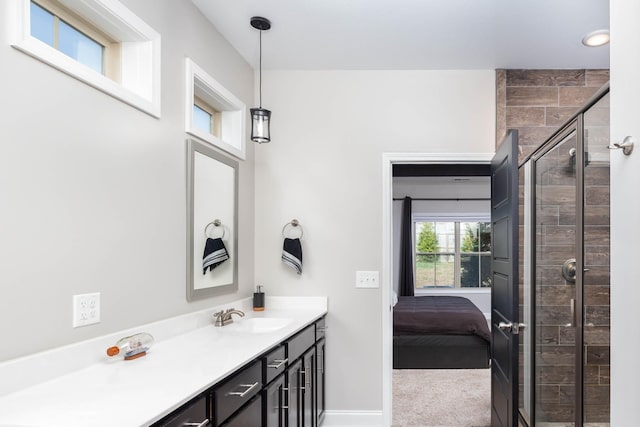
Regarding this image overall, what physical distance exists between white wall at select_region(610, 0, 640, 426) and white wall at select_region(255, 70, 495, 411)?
1918 mm

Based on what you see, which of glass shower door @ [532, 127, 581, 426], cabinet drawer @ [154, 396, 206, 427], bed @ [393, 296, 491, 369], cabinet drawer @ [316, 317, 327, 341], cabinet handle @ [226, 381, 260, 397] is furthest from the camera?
bed @ [393, 296, 491, 369]

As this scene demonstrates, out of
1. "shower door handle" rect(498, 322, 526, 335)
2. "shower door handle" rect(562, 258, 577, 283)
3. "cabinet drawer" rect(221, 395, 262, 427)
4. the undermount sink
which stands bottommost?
"cabinet drawer" rect(221, 395, 262, 427)

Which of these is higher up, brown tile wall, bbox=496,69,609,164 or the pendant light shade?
brown tile wall, bbox=496,69,609,164

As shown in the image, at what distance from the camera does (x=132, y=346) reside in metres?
1.69

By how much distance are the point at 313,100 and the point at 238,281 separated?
1.44m

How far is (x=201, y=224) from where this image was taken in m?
2.46

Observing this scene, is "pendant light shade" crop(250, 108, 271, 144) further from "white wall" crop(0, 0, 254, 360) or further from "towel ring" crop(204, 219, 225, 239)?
"towel ring" crop(204, 219, 225, 239)

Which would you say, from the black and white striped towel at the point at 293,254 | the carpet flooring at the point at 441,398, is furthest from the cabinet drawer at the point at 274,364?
the carpet flooring at the point at 441,398

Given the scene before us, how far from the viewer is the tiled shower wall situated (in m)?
1.88

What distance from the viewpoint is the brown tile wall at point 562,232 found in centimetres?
189

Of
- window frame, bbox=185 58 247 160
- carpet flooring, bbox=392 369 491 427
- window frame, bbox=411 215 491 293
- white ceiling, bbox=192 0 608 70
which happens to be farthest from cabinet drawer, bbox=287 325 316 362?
window frame, bbox=411 215 491 293

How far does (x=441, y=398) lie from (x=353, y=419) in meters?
0.96

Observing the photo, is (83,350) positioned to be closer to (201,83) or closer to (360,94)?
(201,83)

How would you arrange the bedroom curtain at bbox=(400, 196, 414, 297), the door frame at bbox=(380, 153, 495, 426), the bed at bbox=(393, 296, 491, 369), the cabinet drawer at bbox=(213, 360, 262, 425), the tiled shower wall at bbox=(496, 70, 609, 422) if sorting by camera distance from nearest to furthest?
1. the cabinet drawer at bbox=(213, 360, 262, 425)
2. the tiled shower wall at bbox=(496, 70, 609, 422)
3. the door frame at bbox=(380, 153, 495, 426)
4. the bed at bbox=(393, 296, 491, 369)
5. the bedroom curtain at bbox=(400, 196, 414, 297)
